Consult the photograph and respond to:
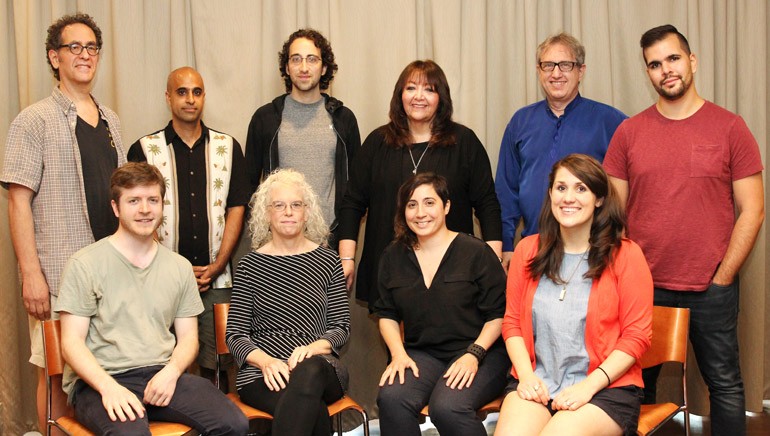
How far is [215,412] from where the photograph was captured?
106 inches

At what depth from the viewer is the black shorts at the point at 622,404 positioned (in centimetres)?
251

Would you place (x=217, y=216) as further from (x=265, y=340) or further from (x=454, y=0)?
(x=454, y=0)

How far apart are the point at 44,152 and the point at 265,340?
3.97 ft

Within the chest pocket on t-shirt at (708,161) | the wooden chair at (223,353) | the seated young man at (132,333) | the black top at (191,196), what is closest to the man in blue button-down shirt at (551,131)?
the chest pocket on t-shirt at (708,161)

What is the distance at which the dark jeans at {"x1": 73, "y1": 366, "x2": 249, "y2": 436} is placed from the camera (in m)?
2.64

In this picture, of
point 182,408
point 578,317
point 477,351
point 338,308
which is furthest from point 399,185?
point 182,408

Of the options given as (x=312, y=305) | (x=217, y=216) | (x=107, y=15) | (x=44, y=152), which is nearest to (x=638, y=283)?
(x=312, y=305)

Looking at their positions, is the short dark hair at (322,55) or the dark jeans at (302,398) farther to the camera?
the short dark hair at (322,55)

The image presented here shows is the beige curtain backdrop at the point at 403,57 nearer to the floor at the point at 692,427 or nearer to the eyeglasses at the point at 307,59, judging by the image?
the floor at the point at 692,427

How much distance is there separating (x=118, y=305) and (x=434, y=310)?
1199mm

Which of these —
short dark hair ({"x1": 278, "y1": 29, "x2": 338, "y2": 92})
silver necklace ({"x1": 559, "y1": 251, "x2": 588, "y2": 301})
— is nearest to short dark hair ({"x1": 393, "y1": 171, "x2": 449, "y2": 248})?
silver necklace ({"x1": 559, "y1": 251, "x2": 588, "y2": 301})

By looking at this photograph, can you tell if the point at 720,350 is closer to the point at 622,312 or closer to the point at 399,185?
the point at 622,312

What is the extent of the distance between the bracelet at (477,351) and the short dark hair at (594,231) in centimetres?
37

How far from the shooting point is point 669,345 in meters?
2.87
